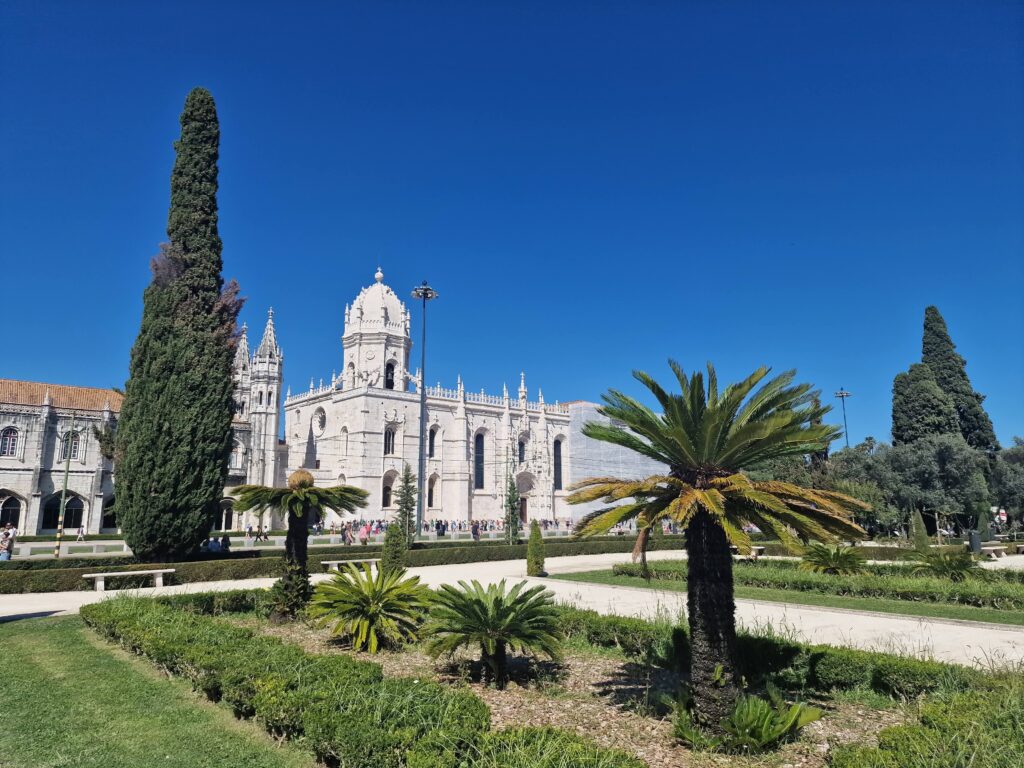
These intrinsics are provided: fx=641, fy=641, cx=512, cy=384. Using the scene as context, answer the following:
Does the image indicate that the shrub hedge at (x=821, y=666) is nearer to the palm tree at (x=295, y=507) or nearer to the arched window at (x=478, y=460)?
the palm tree at (x=295, y=507)

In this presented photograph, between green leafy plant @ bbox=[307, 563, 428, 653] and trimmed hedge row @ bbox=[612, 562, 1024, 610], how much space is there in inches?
349

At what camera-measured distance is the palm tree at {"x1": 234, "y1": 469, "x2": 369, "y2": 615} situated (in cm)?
1121

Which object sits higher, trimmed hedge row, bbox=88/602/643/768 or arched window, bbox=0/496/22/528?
arched window, bbox=0/496/22/528

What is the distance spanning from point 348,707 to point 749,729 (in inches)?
134

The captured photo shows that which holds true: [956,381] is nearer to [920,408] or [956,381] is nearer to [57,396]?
[920,408]

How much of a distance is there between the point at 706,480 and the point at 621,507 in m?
0.86

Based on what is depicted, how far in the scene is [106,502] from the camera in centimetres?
3669

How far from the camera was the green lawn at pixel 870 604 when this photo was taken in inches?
487

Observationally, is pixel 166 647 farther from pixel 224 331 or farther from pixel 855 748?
pixel 224 331

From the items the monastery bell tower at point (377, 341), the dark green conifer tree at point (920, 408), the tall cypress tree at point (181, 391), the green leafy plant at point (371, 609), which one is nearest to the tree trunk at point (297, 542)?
the green leafy plant at point (371, 609)

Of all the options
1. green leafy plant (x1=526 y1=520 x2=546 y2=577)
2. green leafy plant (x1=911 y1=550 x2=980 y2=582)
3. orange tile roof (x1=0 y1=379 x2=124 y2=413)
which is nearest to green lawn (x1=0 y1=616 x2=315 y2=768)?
green leafy plant (x1=526 y1=520 x2=546 y2=577)

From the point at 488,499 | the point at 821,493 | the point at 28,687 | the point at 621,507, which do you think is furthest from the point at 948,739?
the point at 488,499

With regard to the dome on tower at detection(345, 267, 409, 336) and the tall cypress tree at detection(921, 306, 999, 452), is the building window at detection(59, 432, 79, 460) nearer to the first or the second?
the dome on tower at detection(345, 267, 409, 336)

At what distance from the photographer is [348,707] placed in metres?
5.47
